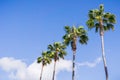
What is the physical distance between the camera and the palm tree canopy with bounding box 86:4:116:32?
48.4 meters

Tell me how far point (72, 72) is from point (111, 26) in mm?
12026

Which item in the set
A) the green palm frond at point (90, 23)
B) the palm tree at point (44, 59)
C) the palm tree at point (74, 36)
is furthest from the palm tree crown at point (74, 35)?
the palm tree at point (44, 59)

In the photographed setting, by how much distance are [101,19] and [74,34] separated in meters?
8.62

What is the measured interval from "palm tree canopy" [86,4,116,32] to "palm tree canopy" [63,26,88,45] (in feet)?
21.0

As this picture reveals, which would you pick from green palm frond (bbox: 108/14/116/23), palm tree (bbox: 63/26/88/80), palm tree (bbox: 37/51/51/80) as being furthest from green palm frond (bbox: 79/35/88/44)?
palm tree (bbox: 37/51/51/80)

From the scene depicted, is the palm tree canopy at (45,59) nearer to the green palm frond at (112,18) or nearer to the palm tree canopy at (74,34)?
the palm tree canopy at (74,34)

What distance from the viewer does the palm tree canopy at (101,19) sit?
48.4 metres

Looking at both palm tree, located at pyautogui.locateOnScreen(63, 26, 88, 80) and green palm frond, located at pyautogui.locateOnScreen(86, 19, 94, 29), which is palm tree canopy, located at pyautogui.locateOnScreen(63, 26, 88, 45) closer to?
palm tree, located at pyautogui.locateOnScreen(63, 26, 88, 80)

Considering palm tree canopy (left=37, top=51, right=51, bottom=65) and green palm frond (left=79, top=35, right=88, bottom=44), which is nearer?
green palm frond (left=79, top=35, right=88, bottom=44)

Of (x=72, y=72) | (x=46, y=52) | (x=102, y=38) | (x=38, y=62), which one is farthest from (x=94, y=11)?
(x=38, y=62)

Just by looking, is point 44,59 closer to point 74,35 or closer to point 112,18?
point 74,35

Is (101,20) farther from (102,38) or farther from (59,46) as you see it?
(59,46)

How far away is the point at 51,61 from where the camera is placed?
70938mm

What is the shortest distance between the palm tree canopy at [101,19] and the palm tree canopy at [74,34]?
21.0 feet
